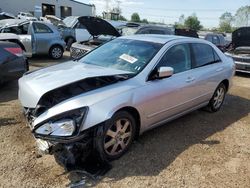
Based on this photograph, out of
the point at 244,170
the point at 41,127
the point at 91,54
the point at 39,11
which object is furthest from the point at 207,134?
the point at 39,11

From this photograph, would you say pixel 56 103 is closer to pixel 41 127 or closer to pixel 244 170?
pixel 41 127

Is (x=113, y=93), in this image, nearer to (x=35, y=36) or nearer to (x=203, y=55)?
(x=203, y=55)

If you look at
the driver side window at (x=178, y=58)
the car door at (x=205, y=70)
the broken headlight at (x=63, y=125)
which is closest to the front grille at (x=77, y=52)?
the car door at (x=205, y=70)

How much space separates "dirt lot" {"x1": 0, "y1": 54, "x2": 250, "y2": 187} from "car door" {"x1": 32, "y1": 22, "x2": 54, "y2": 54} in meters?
6.45

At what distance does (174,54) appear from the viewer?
4.98 m

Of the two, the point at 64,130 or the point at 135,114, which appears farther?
the point at 135,114

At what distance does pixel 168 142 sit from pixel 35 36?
866cm

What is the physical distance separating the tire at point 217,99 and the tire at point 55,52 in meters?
8.09

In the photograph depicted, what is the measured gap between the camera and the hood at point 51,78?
3.80 m

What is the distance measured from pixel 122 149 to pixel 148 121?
59cm

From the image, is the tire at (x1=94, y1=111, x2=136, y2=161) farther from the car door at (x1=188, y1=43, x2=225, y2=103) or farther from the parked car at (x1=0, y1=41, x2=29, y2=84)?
the parked car at (x1=0, y1=41, x2=29, y2=84)

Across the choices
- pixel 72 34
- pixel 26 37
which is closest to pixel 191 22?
pixel 72 34

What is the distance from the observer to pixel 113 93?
3.88 meters

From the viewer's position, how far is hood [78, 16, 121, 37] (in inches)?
400
